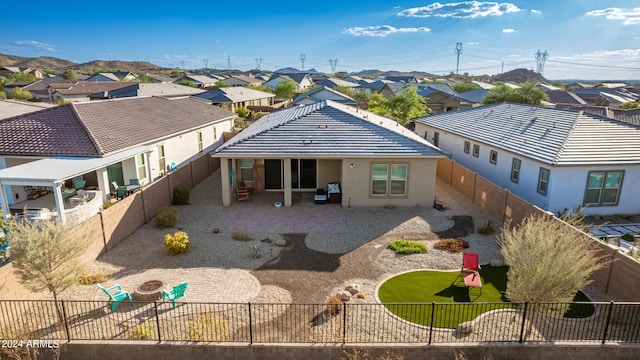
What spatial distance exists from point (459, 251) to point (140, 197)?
1352 centimetres

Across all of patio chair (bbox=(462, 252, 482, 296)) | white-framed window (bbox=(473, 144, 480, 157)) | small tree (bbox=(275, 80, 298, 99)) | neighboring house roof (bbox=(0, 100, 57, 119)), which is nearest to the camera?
patio chair (bbox=(462, 252, 482, 296))

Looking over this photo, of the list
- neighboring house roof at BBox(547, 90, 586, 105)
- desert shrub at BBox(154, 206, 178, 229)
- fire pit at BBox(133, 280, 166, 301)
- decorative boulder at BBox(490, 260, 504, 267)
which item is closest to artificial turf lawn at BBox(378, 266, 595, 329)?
decorative boulder at BBox(490, 260, 504, 267)

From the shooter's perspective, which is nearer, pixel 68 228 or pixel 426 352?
pixel 426 352

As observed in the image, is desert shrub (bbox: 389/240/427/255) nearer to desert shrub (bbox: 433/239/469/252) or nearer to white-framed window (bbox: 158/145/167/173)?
desert shrub (bbox: 433/239/469/252)

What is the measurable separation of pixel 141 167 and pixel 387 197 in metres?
13.7

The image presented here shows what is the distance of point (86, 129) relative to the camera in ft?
63.4

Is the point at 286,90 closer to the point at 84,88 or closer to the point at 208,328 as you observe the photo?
the point at 84,88

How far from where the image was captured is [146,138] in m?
21.9

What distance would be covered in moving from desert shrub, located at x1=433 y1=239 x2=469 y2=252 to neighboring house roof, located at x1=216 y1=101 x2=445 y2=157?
4987 millimetres

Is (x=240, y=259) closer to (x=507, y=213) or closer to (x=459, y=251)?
(x=459, y=251)

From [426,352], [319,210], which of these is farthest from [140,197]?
[426,352]

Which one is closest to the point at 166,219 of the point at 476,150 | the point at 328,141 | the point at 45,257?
the point at 45,257

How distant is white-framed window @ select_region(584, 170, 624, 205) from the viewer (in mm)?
17469

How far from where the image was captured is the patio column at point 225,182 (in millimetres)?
19406
